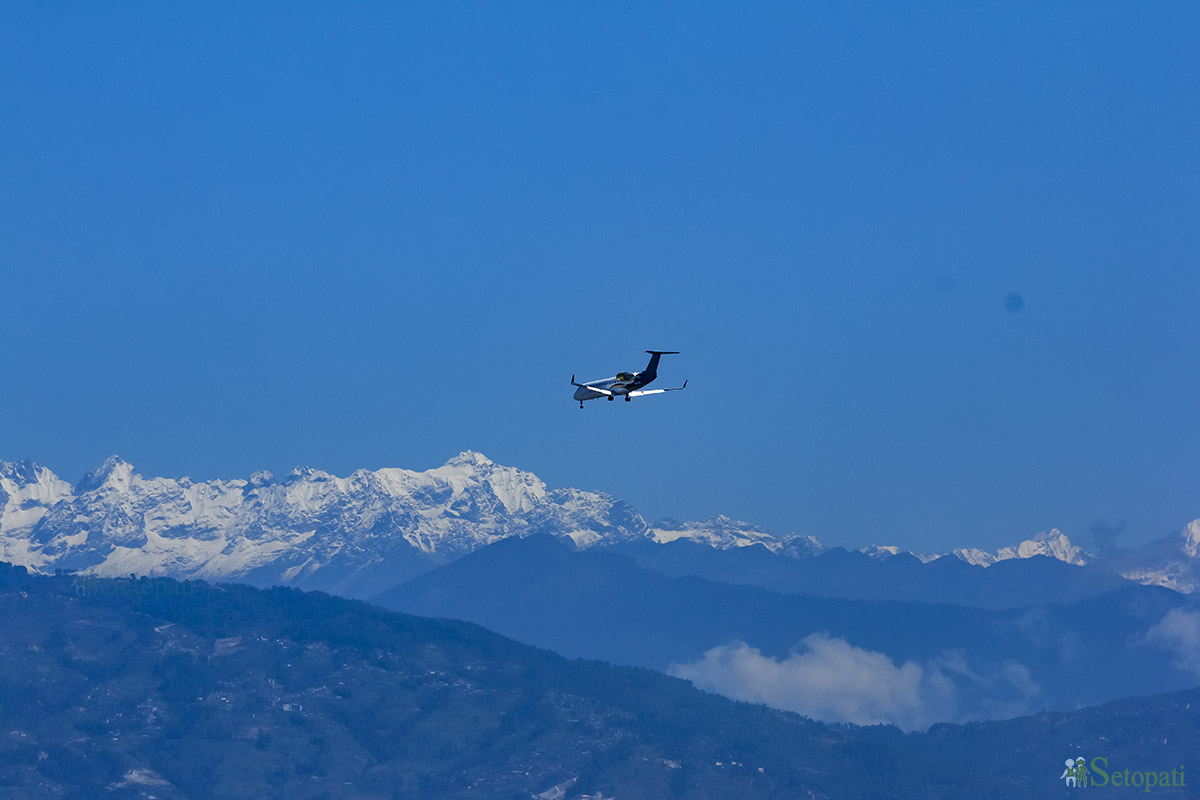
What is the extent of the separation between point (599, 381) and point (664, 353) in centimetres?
1066

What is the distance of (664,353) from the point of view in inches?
7451

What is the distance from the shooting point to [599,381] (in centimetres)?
19512
